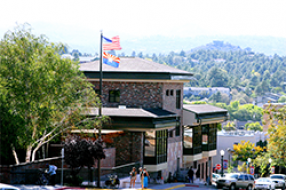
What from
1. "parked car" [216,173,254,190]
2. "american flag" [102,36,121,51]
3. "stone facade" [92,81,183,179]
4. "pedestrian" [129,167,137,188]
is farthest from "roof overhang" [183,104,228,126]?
"pedestrian" [129,167,137,188]

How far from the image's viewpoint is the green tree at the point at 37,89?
36.5m

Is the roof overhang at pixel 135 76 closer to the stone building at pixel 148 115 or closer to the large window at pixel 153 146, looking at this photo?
the stone building at pixel 148 115

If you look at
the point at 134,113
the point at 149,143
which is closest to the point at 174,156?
the point at 149,143

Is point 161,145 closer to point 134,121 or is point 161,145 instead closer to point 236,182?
point 134,121

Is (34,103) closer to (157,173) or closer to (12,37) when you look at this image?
(12,37)

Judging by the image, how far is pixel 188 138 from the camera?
185 feet

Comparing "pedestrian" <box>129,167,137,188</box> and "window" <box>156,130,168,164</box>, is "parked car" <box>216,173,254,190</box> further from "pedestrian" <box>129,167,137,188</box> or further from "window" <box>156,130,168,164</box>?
"pedestrian" <box>129,167,137,188</box>

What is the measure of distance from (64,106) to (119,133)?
8.23 metres

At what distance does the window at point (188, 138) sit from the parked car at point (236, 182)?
8.92m

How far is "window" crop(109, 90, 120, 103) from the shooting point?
52.2 metres

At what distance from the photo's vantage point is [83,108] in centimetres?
4078

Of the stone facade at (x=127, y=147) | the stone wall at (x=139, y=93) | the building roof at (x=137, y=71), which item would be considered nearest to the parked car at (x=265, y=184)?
the stone wall at (x=139, y=93)

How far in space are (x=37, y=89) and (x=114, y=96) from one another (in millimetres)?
15472

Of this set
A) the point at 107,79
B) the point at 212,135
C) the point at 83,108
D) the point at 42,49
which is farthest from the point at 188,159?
the point at 42,49
